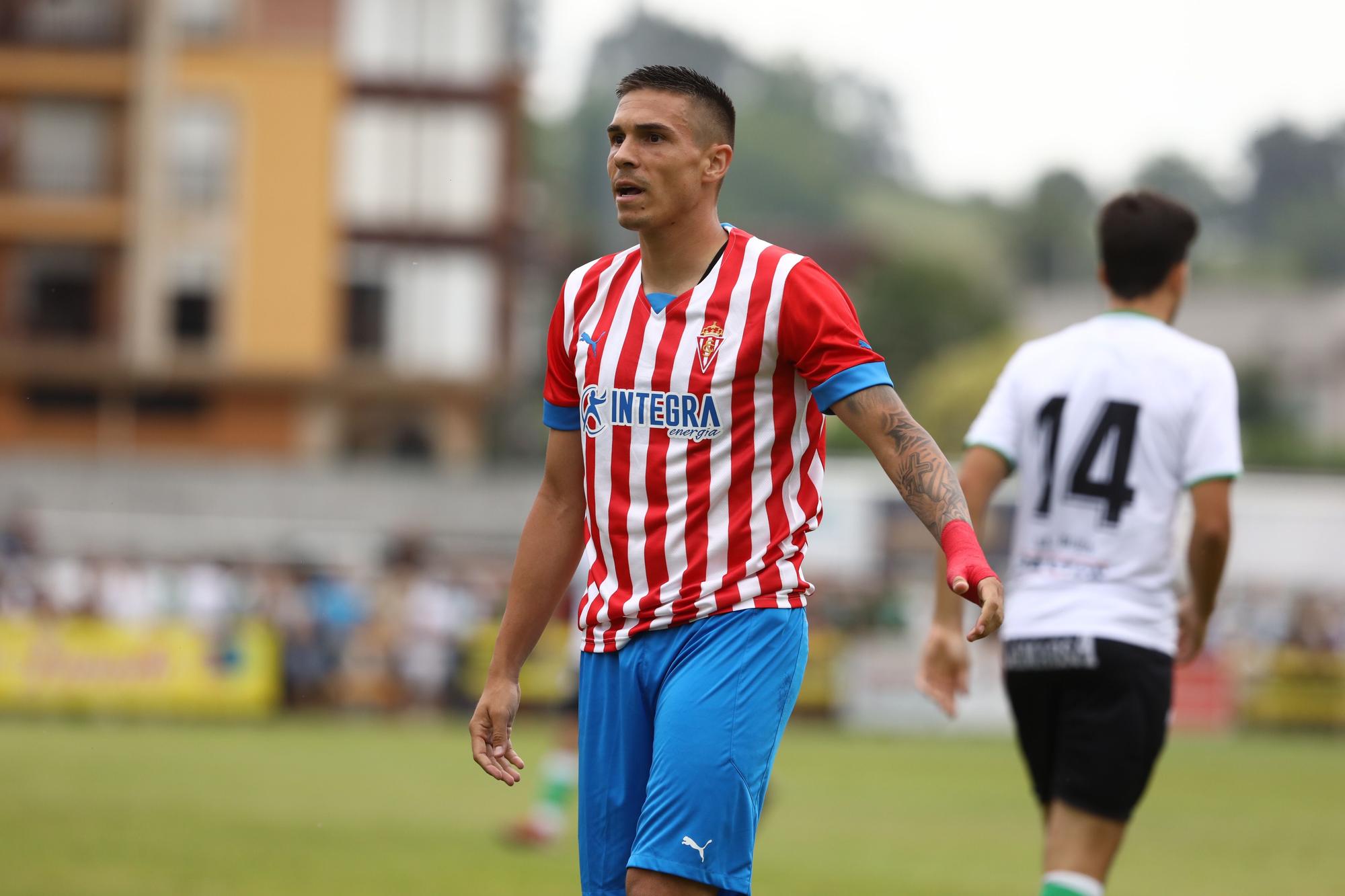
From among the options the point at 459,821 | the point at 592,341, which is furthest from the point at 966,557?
the point at 459,821

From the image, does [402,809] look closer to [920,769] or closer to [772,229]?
[920,769]

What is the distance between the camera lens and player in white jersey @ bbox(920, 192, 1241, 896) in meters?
5.80

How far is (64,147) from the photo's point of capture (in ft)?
153

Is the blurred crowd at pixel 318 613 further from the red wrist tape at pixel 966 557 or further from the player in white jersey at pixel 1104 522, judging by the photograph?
the red wrist tape at pixel 966 557

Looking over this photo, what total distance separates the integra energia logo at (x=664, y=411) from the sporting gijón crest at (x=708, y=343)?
90 mm

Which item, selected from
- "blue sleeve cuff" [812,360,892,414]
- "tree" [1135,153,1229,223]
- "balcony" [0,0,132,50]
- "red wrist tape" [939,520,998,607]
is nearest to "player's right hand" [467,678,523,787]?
"blue sleeve cuff" [812,360,892,414]

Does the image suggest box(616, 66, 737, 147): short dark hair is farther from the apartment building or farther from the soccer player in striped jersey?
the apartment building

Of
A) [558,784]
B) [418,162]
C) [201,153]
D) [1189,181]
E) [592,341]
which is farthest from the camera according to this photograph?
[1189,181]

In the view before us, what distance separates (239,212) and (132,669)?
89.3 feet

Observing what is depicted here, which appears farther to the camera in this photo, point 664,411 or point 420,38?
point 420,38

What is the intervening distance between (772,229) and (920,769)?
4097 inches

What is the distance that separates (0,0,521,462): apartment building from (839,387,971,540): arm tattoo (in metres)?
44.2

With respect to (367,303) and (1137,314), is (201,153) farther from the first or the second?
(1137,314)

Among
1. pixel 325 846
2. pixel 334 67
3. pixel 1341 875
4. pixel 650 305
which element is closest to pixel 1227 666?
pixel 1341 875
